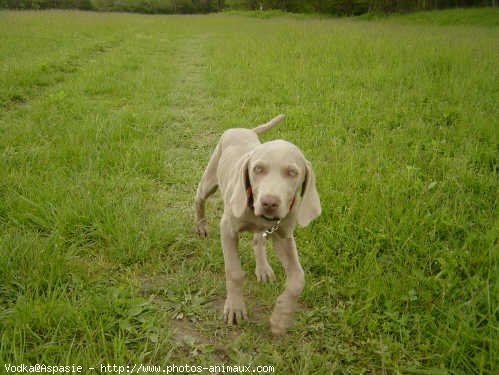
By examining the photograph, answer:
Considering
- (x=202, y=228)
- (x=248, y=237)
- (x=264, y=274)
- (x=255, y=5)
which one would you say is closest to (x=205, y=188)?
(x=202, y=228)

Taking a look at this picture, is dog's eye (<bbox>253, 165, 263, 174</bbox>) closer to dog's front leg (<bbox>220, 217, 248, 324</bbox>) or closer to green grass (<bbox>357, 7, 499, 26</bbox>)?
dog's front leg (<bbox>220, 217, 248, 324</bbox>)

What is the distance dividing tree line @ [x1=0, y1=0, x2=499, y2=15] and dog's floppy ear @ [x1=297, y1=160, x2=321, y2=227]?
116 ft

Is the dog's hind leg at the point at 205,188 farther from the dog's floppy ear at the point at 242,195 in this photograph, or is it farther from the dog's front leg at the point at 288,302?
the dog's front leg at the point at 288,302

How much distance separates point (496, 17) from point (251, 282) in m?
27.2

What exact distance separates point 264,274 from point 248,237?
23.9 inches

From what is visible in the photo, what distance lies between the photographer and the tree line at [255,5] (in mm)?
34969

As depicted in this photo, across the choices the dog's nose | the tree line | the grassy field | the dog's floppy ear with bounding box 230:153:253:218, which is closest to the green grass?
the tree line

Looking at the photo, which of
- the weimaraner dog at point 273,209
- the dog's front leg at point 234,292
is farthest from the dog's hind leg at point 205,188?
the dog's front leg at point 234,292

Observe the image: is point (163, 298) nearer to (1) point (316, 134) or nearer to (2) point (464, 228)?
(2) point (464, 228)

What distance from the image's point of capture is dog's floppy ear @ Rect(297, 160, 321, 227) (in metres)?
2.07

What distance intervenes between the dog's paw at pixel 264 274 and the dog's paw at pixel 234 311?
0.40m

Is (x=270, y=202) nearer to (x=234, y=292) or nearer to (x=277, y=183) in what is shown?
(x=277, y=183)

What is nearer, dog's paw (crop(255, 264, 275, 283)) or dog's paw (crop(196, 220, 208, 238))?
dog's paw (crop(255, 264, 275, 283))

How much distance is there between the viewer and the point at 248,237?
317 centimetres
